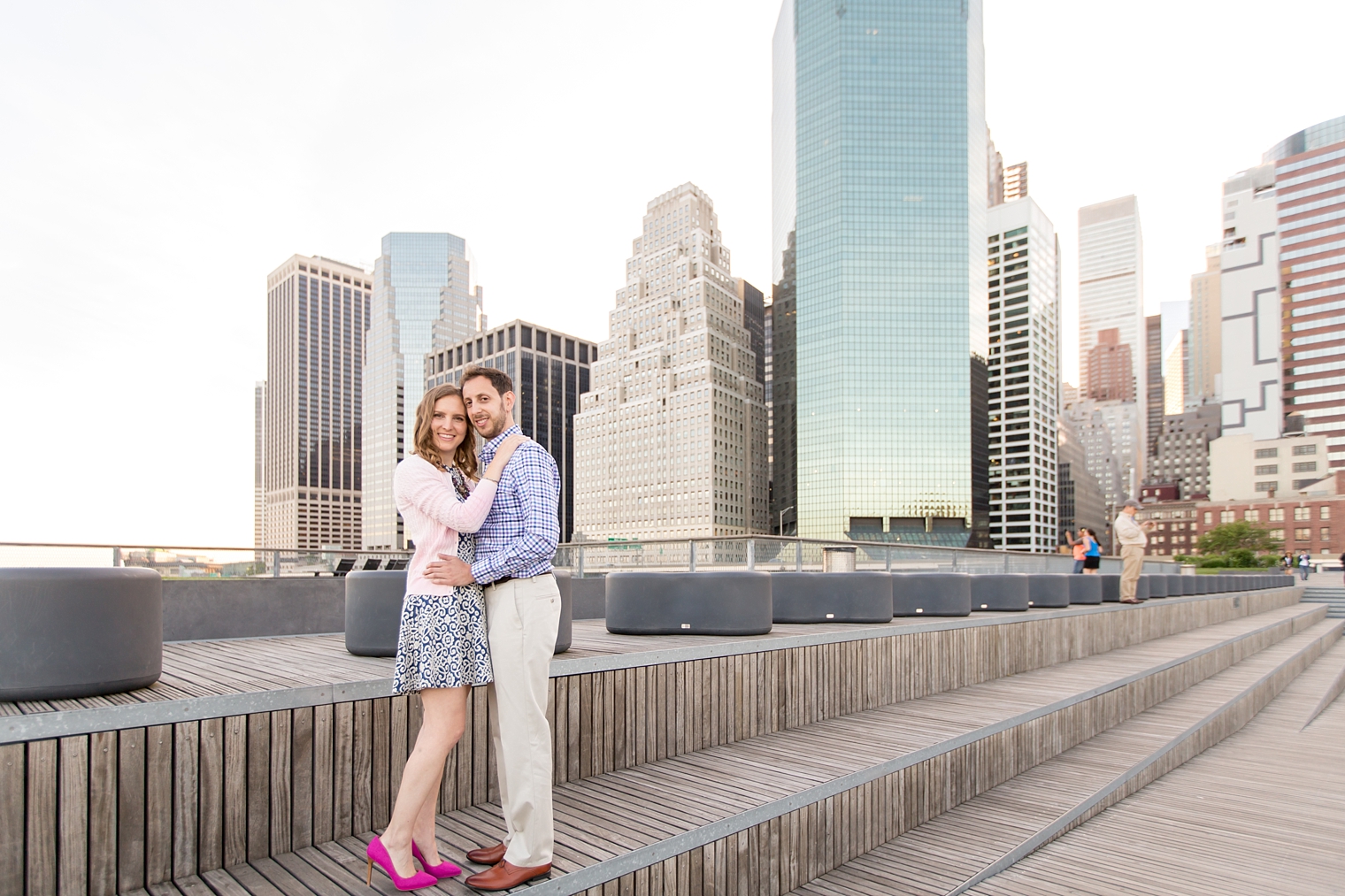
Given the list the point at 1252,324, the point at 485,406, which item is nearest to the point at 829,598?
the point at 485,406

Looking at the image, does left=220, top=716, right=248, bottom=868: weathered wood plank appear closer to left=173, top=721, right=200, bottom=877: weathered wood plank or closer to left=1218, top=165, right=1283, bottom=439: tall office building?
left=173, top=721, right=200, bottom=877: weathered wood plank

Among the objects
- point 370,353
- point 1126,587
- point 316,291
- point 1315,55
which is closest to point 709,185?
point 370,353

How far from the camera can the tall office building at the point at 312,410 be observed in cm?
18162

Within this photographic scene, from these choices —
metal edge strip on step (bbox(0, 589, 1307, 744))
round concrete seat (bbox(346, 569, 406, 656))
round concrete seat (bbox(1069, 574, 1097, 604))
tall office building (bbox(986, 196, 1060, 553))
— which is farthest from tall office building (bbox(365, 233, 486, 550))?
metal edge strip on step (bbox(0, 589, 1307, 744))

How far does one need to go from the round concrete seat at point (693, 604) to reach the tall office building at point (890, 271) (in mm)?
108968

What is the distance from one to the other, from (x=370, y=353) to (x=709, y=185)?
269 ft

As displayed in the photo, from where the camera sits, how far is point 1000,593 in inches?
438

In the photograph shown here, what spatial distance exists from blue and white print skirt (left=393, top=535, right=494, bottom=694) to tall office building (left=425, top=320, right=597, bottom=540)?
132 metres

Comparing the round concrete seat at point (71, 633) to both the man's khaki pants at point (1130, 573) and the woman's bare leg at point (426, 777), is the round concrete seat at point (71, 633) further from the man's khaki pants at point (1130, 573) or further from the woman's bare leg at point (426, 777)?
the man's khaki pants at point (1130, 573)

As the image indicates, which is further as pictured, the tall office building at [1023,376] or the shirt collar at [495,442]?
the tall office building at [1023,376]

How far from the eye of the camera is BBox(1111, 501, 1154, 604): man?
1307 cm

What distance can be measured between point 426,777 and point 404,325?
179m

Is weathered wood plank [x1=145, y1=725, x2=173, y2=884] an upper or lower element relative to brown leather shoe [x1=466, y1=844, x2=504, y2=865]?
upper

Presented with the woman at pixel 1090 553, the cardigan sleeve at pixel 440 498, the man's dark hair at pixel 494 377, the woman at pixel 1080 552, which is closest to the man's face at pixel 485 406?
the man's dark hair at pixel 494 377
